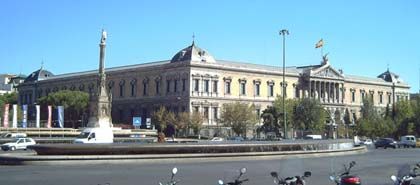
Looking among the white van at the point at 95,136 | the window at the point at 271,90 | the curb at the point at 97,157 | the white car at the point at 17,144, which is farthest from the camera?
the window at the point at 271,90

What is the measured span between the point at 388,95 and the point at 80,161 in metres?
131

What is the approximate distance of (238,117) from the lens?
98.4 m

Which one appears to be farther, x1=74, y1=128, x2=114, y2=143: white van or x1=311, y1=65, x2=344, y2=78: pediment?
x1=311, y1=65, x2=344, y2=78: pediment

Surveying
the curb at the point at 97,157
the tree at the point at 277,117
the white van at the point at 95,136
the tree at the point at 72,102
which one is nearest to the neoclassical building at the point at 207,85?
the tree at the point at 72,102

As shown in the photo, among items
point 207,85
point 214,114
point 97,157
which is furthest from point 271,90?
point 97,157

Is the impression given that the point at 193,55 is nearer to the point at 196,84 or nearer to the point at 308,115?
the point at 196,84

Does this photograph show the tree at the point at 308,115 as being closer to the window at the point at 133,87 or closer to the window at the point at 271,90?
the window at the point at 271,90

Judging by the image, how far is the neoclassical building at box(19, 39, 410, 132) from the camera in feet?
351

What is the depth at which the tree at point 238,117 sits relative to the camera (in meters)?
98.6

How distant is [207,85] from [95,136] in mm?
60112

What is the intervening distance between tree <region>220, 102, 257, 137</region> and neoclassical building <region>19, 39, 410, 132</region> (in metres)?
7.41

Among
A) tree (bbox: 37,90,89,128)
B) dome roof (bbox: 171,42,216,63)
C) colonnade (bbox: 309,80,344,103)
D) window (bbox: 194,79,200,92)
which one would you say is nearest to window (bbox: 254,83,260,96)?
dome roof (bbox: 171,42,216,63)

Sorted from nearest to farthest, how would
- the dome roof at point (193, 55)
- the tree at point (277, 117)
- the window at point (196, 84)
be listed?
1. the tree at point (277, 117)
2. the window at point (196, 84)
3. the dome roof at point (193, 55)

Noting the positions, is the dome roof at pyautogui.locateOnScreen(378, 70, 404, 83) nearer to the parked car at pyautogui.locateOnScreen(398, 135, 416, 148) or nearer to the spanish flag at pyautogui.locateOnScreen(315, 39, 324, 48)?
the spanish flag at pyautogui.locateOnScreen(315, 39, 324, 48)
